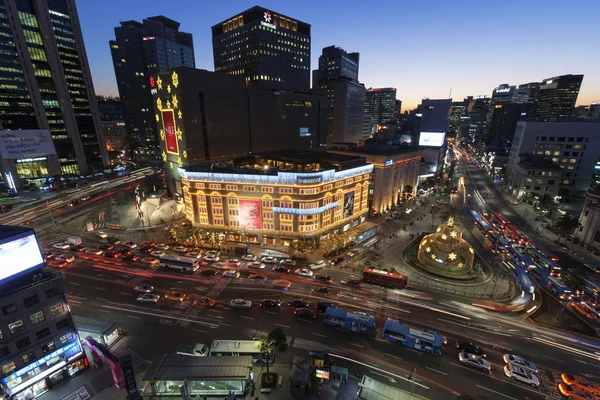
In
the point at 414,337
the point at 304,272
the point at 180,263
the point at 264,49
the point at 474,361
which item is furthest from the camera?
the point at 264,49

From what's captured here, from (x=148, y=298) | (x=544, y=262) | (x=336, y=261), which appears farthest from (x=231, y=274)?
(x=544, y=262)

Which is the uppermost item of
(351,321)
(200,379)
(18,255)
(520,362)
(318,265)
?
(18,255)

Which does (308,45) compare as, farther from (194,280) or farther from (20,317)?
(20,317)

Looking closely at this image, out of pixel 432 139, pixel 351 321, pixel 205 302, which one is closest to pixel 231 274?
pixel 205 302

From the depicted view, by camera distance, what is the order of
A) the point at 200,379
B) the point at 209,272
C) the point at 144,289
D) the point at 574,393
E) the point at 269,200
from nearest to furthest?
the point at 200,379 → the point at 574,393 → the point at 144,289 → the point at 209,272 → the point at 269,200

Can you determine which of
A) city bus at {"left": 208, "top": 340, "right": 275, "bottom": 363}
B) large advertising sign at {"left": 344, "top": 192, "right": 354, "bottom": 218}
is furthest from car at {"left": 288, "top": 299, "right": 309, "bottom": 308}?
large advertising sign at {"left": 344, "top": 192, "right": 354, "bottom": 218}

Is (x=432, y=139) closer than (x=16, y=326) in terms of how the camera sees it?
No

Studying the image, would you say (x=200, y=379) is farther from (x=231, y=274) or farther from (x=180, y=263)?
(x=180, y=263)

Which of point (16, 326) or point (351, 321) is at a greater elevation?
point (16, 326)

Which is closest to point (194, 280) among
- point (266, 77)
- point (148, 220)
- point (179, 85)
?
point (148, 220)
